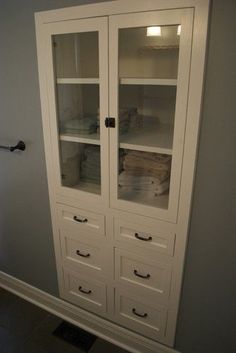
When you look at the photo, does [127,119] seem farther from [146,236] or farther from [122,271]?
[122,271]

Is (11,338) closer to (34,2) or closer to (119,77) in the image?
(119,77)

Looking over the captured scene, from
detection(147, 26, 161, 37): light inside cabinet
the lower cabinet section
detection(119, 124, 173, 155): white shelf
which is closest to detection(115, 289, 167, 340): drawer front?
the lower cabinet section

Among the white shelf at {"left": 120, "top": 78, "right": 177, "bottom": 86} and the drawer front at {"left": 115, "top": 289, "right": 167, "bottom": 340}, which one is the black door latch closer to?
the white shelf at {"left": 120, "top": 78, "right": 177, "bottom": 86}

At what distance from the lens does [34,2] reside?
121 cm

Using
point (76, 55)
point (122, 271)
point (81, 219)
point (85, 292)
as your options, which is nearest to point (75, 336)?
point (85, 292)

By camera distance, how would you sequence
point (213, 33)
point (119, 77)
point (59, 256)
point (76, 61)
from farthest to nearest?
point (59, 256) → point (76, 61) → point (119, 77) → point (213, 33)

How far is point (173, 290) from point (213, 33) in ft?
3.78

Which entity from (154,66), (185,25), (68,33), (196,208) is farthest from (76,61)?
(196,208)

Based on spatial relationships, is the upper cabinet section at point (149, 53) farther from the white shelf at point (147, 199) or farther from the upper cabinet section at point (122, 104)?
the white shelf at point (147, 199)

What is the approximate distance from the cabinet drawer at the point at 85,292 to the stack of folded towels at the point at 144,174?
25.4 inches

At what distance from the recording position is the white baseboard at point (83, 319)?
1.54 meters

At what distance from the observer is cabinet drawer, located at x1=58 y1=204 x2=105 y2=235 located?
139 centimetres

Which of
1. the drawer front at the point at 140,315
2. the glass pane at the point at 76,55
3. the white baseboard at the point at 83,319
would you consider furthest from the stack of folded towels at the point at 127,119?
the white baseboard at the point at 83,319

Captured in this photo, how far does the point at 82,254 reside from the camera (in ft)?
5.06
